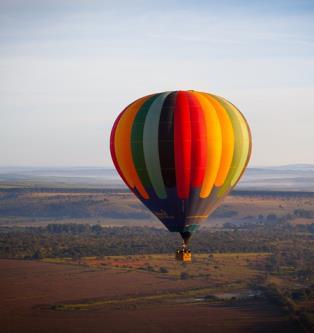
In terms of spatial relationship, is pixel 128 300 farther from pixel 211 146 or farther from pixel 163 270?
pixel 211 146

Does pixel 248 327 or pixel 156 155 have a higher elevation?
pixel 156 155

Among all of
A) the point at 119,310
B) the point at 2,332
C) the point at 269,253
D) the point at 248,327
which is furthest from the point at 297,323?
the point at 269,253

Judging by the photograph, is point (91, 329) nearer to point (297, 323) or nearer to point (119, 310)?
point (119, 310)

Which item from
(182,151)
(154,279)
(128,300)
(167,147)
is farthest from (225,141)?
(154,279)

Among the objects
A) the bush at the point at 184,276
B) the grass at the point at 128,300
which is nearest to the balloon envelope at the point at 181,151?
the grass at the point at 128,300

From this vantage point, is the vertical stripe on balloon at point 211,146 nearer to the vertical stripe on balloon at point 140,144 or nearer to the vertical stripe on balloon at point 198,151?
the vertical stripe on balloon at point 198,151

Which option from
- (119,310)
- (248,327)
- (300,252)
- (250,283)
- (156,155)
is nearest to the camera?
(156,155)

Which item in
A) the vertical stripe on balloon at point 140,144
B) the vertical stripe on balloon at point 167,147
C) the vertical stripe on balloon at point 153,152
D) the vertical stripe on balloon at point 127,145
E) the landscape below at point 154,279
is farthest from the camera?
the landscape below at point 154,279
